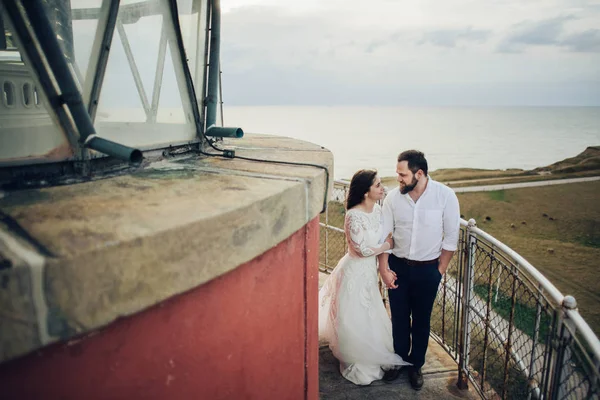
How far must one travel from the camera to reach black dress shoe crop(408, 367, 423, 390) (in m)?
4.32

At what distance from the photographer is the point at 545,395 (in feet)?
8.79

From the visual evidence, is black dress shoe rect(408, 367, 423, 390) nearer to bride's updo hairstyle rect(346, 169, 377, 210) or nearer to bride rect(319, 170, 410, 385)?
bride rect(319, 170, 410, 385)

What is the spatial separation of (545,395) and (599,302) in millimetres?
14546

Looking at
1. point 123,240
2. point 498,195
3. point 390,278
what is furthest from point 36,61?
point 498,195

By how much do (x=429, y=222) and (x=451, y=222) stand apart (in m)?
0.22

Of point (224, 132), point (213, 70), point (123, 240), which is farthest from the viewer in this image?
point (213, 70)

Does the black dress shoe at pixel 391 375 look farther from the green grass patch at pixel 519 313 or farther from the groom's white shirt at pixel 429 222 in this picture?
the green grass patch at pixel 519 313

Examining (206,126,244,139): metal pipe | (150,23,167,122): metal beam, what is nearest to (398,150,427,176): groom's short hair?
(206,126,244,139): metal pipe

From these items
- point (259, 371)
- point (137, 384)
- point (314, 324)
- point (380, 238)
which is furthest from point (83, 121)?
point (380, 238)

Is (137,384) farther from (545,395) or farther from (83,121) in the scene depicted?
(545,395)

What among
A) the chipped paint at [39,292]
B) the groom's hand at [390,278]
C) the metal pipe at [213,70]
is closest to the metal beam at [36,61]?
the chipped paint at [39,292]

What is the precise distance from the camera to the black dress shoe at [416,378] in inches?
170

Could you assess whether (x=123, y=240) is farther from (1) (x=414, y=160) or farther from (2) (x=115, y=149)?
(1) (x=414, y=160)

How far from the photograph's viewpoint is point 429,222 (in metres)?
3.91
